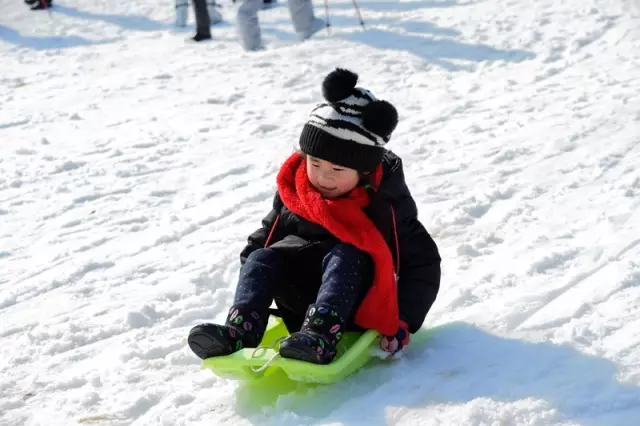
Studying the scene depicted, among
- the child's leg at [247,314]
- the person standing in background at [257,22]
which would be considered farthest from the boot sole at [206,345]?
the person standing in background at [257,22]

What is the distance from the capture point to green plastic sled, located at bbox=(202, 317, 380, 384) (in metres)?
2.39

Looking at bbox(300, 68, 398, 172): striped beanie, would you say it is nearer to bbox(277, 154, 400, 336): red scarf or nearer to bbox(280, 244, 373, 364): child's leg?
bbox(277, 154, 400, 336): red scarf

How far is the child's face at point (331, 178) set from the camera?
8.87 feet

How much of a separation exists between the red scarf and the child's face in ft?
0.09

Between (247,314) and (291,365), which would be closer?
(291,365)

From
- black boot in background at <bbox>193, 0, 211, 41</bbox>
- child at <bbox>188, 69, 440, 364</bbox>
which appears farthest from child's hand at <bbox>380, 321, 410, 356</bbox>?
black boot in background at <bbox>193, 0, 211, 41</bbox>

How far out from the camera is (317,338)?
7.86 ft

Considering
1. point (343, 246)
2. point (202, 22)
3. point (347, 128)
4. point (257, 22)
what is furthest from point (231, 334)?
point (202, 22)

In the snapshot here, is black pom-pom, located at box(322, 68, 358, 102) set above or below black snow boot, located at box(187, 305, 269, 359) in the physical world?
above

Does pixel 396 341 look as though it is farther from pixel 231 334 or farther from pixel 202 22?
pixel 202 22

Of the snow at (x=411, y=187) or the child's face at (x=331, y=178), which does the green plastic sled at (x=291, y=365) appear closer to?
the snow at (x=411, y=187)

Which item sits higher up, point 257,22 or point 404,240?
point 404,240

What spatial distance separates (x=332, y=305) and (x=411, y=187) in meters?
2.23

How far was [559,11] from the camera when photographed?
8.48 metres
